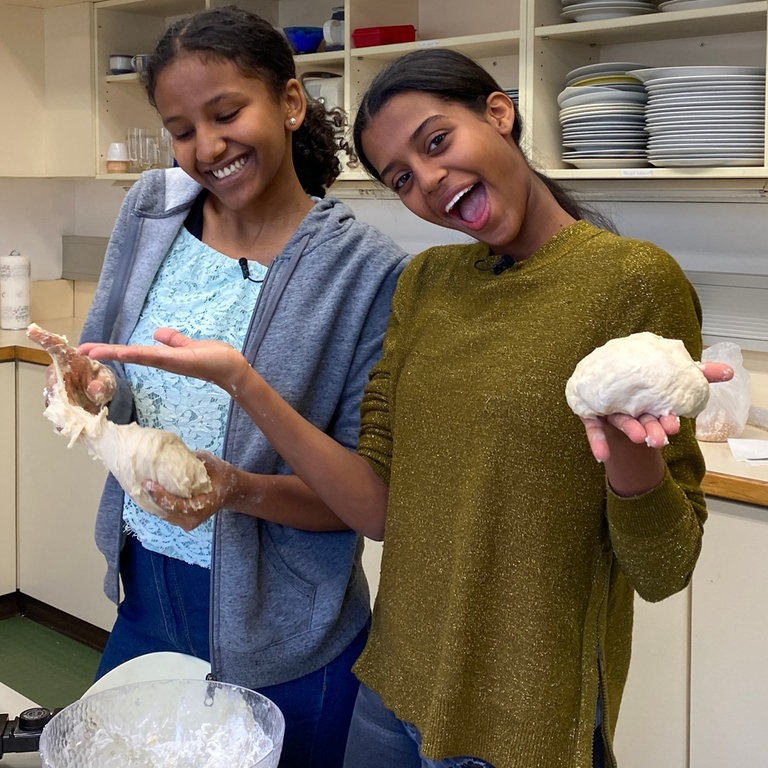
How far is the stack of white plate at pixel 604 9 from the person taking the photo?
224 cm

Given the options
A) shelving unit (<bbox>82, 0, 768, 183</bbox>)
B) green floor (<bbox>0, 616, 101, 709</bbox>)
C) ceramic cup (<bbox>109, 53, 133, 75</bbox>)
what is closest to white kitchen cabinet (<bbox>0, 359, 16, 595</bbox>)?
green floor (<bbox>0, 616, 101, 709</bbox>)

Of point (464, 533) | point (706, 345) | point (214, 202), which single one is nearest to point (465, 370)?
point (464, 533)

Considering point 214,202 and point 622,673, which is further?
point 214,202

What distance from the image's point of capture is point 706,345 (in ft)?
8.02

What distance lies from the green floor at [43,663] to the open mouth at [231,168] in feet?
6.86

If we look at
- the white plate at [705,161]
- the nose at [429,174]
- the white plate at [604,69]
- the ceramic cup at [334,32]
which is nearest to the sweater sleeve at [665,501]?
the nose at [429,174]

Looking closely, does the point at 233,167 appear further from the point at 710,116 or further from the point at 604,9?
the point at 604,9

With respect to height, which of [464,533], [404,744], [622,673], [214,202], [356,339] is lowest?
[404,744]

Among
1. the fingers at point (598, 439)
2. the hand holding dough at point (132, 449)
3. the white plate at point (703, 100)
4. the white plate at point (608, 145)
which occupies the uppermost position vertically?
the white plate at point (703, 100)

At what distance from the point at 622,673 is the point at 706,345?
60.3 inches

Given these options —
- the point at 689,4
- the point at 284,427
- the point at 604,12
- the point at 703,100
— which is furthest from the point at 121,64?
the point at 284,427

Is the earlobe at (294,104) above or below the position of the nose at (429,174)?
above

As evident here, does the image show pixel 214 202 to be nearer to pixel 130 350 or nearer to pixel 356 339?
pixel 356 339

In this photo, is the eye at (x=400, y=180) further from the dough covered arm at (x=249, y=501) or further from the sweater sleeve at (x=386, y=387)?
the dough covered arm at (x=249, y=501)
